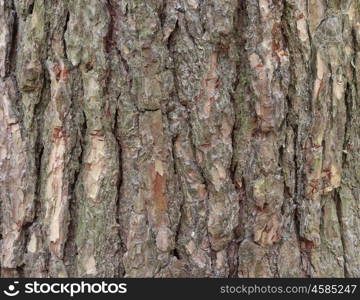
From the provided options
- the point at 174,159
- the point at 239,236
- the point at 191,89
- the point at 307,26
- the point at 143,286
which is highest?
the point at 307,26

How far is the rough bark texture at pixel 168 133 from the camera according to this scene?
1425 mm

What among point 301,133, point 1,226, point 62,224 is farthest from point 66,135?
point 301,133

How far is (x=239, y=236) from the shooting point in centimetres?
149

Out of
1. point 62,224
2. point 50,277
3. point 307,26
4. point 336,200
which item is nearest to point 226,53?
point 307,26

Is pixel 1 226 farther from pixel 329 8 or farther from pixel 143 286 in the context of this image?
pixel 329 8

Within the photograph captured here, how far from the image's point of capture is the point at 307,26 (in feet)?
4.86

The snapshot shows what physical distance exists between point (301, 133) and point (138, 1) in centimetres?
59

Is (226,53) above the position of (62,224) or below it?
above

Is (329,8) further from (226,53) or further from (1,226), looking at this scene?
(1,226)

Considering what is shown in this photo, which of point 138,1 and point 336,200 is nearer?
point 138,1

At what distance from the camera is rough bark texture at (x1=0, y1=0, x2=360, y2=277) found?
1.42m

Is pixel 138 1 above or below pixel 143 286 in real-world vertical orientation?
above

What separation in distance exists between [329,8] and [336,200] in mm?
568

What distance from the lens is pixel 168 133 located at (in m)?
1.44
